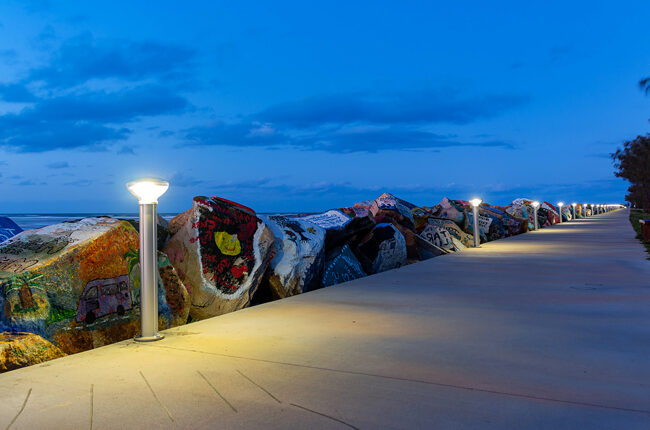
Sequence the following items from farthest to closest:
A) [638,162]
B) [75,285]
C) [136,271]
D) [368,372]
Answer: [638,162], [136,271], [75,285], [368,372]

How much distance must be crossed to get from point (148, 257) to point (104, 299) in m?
0.53

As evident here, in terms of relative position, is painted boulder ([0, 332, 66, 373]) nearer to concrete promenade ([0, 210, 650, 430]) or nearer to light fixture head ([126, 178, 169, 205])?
concrete promenade ([0, 210, 650, 430])

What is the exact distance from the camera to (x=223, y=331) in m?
4.39

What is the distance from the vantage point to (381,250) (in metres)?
9.36

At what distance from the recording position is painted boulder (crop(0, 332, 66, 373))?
132 inches

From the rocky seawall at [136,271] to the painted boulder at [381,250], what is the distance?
0.06 m

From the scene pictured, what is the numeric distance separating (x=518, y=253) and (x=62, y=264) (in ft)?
34.7

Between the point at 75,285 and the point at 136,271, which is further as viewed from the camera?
the point at 136,271

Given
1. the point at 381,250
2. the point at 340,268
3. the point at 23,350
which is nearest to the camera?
the point at 23,350

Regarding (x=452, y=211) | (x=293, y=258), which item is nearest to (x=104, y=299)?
(x=293, y=258)

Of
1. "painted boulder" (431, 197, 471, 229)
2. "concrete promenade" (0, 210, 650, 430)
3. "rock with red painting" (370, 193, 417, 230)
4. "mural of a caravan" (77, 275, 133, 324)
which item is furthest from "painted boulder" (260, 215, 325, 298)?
"painted boulder" (431, 197, 471, 229)

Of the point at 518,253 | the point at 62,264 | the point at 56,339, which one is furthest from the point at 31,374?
the point at 518,253

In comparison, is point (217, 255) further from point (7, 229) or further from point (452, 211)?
point (452, 211)

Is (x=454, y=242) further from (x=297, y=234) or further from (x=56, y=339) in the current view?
(x=56, y=339)
